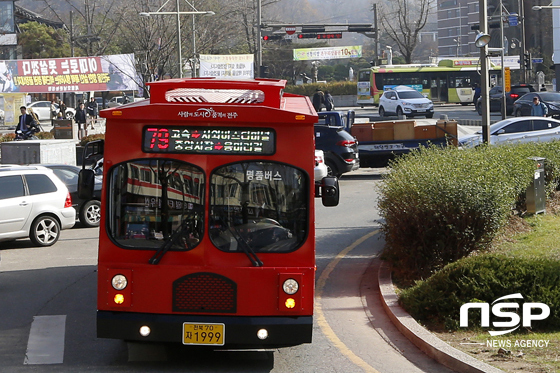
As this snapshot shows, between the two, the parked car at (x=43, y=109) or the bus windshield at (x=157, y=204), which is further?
the parked car at (x=43, y=109)

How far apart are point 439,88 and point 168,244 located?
53.5 metres

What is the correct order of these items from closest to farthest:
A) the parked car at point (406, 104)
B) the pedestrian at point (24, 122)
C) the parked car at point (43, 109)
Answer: the pedestrian at point (24, 122), the parked car at point (406, 104), the parked car at point (43, 109)

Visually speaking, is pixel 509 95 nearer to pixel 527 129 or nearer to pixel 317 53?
pixel 527 129

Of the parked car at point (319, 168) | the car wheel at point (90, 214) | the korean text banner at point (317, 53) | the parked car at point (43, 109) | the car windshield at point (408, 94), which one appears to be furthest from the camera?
the korean text banner at point (317, 53)

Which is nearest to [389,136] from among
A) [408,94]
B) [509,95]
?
[408,94]

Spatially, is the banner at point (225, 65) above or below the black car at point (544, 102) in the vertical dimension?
above

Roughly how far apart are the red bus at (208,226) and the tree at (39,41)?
5847cm

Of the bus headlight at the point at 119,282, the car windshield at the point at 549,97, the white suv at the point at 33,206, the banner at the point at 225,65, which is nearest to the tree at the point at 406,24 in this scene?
the banner at the point at 225,65

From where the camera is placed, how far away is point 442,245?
9.45 meters

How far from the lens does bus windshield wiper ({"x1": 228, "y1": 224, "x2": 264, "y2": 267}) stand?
637cm

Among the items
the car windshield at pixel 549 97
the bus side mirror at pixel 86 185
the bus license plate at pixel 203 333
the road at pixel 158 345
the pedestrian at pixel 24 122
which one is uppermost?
the car windshield at pixel 549 97

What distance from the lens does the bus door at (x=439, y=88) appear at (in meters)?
57.2

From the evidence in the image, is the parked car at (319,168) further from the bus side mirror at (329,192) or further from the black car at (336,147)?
the bus side mirror at (329,192)

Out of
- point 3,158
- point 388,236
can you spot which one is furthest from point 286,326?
point 3,158
